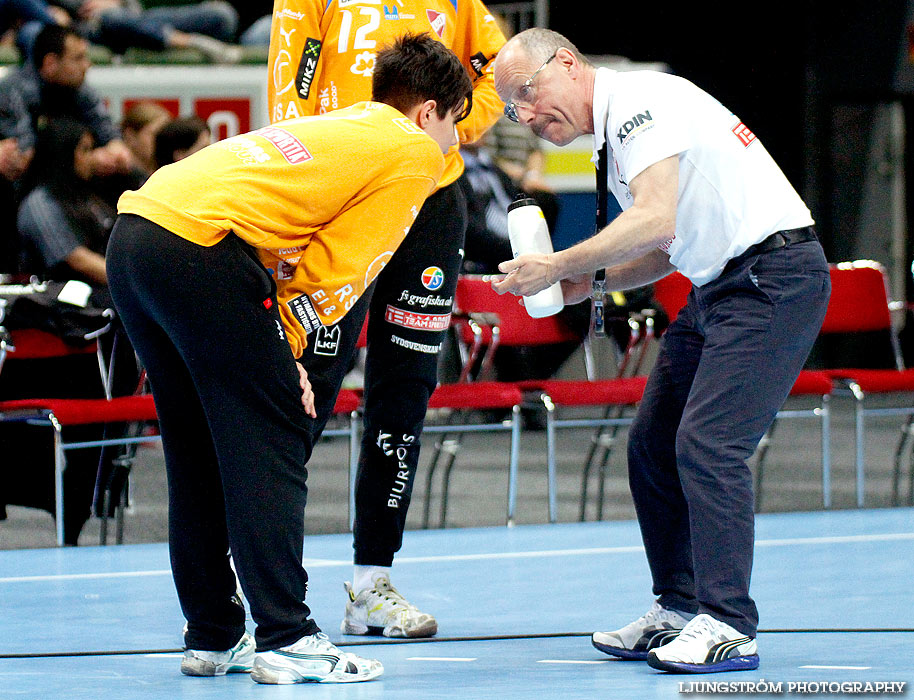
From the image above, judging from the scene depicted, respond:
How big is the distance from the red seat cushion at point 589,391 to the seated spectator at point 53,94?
8.62 feet

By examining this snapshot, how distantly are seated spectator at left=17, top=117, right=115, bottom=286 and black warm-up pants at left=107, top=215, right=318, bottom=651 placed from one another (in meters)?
3.23

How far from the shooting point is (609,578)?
4.38m

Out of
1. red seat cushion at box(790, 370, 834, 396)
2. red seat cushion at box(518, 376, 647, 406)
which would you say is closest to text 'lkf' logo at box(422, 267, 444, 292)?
red seat cushion at box(518, 376, 647, 406)

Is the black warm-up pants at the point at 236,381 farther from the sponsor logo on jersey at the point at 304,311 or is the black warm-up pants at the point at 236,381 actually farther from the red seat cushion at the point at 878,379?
the red seat cushion at the point at 878,379

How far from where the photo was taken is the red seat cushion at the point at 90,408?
523cm

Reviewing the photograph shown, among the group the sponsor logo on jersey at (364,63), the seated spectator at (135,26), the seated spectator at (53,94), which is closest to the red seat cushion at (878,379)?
the sponsor logo on jersey at (364,63)

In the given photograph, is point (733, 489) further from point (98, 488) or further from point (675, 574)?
point (98, 488)

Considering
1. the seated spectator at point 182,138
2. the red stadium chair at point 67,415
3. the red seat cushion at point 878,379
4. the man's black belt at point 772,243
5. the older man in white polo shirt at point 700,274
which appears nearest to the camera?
the older man in white polo shirt at point 700,274

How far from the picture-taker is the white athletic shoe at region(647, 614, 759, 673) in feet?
9.74

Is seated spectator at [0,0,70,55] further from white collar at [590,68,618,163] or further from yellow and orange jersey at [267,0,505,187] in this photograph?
white collar at [590,68,618,163]

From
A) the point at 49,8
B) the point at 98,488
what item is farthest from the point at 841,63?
the point at 98,488

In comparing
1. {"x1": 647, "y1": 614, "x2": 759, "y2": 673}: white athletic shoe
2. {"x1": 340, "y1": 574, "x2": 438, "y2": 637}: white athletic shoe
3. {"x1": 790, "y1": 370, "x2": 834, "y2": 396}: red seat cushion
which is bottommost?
{"x1": 790, "y1": 370, "x2": 834, "y2": 396}: red seat cushion

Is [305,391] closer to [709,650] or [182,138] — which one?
[709,650]

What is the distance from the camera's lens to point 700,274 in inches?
126
